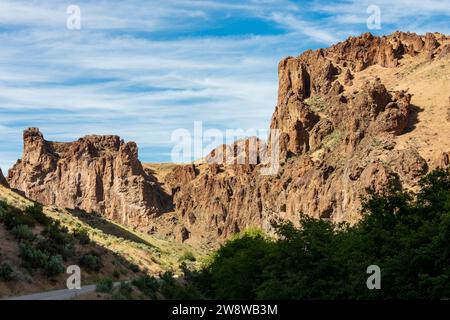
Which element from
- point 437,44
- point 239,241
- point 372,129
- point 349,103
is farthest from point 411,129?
point 239,241

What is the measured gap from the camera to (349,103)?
152625 mm

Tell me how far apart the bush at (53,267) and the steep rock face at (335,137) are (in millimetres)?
75426

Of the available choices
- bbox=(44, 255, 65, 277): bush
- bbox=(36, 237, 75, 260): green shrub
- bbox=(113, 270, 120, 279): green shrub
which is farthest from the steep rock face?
bbox=(44, 255, 65, 277): bush

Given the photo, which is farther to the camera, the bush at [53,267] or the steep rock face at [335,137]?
the steep rock face at [335,137]

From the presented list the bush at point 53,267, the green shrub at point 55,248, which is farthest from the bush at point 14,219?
the bush at point 53,267

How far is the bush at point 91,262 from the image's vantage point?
141ft

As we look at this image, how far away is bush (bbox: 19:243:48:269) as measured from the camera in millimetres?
34781

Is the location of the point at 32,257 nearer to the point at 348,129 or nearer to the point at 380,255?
the point at 380,255

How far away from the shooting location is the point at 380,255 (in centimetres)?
3653

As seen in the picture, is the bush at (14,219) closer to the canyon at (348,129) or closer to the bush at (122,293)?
the bush at (122,293)

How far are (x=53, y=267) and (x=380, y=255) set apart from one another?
19223mm

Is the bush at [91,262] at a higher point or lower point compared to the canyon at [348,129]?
lower

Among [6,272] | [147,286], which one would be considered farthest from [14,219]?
[147,286]
